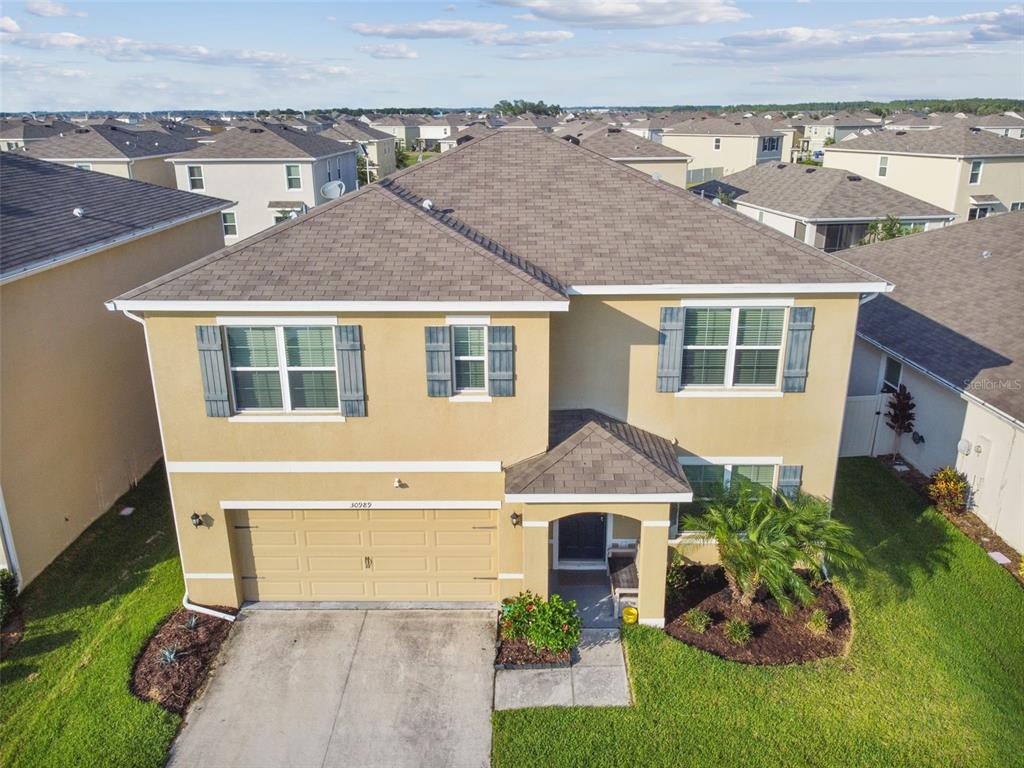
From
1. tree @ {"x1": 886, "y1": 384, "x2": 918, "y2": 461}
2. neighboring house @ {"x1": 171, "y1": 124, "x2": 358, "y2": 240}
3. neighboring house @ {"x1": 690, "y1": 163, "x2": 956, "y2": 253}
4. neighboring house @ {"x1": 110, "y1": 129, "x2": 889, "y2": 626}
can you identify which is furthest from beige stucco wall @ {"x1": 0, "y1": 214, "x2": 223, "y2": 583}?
neighboring house @ {"x1": 690, "y1": 163, "x2": 956, "y2": 253}

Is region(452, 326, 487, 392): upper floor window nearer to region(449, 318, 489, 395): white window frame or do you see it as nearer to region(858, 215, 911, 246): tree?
region(449, 318, 489, 395): white window frame

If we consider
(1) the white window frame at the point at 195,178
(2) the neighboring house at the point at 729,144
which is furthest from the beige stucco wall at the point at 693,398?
(2) the neighboring house at the point at 729,144

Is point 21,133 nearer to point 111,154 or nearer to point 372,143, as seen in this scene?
point 372,143

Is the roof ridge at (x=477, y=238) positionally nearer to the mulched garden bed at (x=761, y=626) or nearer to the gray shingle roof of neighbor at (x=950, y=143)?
the mulched garden bed at (x=761, y=626)

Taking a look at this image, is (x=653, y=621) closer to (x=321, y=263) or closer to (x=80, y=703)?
(x=321, y=263)

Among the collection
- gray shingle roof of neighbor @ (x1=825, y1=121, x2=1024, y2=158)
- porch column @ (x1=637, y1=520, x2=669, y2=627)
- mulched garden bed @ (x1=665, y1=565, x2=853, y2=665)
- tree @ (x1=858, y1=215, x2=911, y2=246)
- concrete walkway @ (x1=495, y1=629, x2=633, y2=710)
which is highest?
gray shingle roof of neighbor @ (x1=825, y1=121, x2=1024, y2=158)
